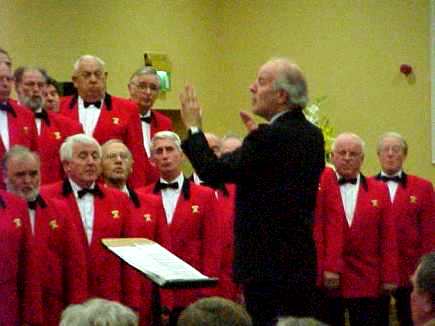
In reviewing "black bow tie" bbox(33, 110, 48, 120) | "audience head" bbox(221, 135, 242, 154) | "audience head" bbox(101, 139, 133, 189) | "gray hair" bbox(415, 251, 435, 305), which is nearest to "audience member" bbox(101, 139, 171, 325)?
"audience head" bbox(101, 139, 133, 189)

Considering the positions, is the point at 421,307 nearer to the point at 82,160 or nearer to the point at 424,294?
the point at 424,294

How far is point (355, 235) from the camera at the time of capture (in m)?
5.87

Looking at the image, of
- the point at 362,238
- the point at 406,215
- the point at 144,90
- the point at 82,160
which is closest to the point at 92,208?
the point at 82,160

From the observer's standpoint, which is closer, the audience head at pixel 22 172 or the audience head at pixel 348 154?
the audience head at pixel 22 172

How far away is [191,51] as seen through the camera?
33.3ft

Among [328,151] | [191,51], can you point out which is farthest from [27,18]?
[328,151]

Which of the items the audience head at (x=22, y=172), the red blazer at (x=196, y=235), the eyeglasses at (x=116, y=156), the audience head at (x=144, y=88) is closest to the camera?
the audience head at (x=22, y=172)

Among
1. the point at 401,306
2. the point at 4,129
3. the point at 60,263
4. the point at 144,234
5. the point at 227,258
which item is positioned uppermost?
the point at 4,129

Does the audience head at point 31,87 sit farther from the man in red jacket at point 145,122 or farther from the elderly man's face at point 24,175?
the elderly man's face at point 24,175

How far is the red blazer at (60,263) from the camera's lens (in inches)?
184

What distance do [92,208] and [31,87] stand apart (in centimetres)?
99

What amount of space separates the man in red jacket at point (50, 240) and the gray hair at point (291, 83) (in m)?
1.62

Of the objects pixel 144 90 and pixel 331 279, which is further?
pixel 144 90

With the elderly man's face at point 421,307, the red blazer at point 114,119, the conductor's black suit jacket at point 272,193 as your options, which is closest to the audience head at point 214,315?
the elderly man's face at point 421,307
